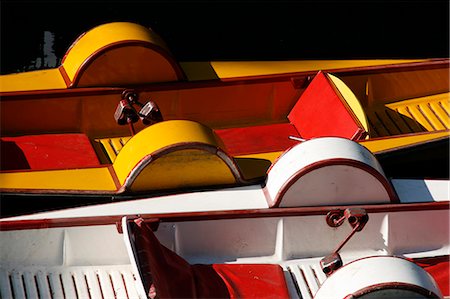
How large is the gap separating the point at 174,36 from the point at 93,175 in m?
2.87

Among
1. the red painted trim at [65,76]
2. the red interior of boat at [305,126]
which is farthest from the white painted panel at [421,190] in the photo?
the red painted trim at [65,76]

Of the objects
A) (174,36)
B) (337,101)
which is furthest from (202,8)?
(337,101)

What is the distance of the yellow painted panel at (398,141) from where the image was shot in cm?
525

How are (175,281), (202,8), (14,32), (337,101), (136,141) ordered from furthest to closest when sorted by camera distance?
(202,8), (14,32), (337,101), (136,141), (175,281)

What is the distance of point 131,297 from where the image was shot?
14.6 ft

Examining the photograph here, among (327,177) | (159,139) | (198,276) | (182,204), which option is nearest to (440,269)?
(327,177)

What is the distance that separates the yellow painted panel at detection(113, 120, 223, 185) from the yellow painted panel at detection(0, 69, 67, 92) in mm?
861

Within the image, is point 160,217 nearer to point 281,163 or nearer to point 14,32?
point 281,163

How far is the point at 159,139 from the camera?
4.82 m

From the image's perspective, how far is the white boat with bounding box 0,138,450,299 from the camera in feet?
14.6

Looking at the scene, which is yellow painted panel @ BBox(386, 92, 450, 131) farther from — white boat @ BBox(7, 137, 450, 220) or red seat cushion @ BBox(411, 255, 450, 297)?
red seat cushion @ BBox(411, 255, 450, 297)

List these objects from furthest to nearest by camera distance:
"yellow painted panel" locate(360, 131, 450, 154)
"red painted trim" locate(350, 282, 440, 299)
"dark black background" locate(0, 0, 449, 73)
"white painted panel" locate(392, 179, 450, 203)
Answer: "dark black background" locate(0, 0, 449, 73), "yellow painted panel" locate(360, 131, 450, 154), "white painted panel" locate(392, 179, 450, 203), "red painted trim" locate(350, 282, 440, 299)

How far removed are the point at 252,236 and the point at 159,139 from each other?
0.65 m

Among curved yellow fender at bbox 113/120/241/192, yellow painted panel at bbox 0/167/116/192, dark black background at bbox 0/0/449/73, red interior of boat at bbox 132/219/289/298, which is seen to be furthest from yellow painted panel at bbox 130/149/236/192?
dark black background at bbox 0/0/449/73
